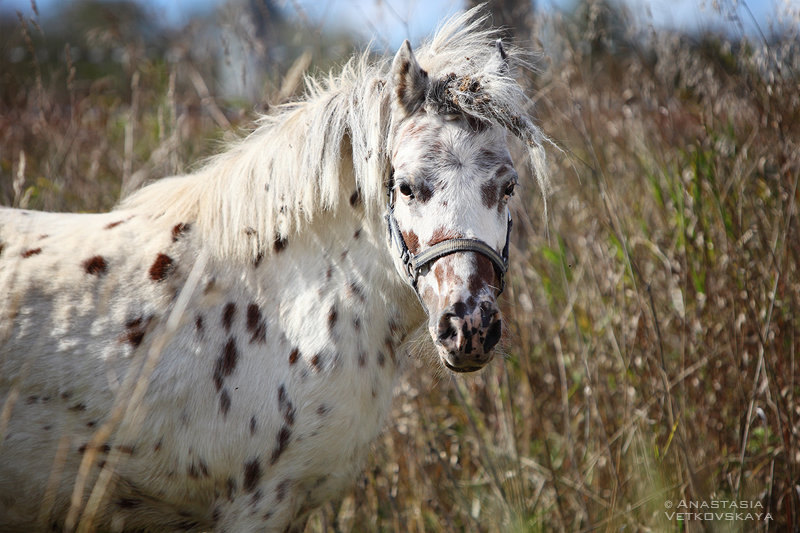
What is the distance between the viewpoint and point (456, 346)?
1.75 m

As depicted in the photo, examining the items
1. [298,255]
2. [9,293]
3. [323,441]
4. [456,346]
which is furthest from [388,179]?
[9,293]

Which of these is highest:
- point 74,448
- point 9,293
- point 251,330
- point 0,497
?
point 9,293

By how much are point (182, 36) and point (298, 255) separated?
3490mm

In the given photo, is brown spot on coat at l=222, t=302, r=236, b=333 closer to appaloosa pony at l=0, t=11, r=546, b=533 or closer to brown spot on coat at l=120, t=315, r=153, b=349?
appaloosa pony at l=0, t=11, r=546, b=533

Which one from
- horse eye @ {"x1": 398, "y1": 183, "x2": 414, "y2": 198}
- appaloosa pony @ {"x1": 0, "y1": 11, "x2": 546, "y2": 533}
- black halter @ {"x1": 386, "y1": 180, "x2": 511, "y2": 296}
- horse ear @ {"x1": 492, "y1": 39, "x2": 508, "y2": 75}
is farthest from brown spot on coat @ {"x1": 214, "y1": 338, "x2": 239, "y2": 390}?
horse ear @ {"x1": 492, "y1": 39, "x2": 508, "y2": 75}

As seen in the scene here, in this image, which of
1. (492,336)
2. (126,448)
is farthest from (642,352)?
(126,448)

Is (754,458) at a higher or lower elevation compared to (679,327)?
lower

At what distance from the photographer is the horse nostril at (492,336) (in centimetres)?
176

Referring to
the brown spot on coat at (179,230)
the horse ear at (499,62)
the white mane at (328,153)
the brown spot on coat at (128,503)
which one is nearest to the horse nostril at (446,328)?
the white mane at (328,153)

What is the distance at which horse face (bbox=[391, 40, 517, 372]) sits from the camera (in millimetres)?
1773

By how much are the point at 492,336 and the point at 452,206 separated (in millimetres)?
408

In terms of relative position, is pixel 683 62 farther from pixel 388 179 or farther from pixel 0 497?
pixel 0 497

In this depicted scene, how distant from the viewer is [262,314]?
84.7 inches

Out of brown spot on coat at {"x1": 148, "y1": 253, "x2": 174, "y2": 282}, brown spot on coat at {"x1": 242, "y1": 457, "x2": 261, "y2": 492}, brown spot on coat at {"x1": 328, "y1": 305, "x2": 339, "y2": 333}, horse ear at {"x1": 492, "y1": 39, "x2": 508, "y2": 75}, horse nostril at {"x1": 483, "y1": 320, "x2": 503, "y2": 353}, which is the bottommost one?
brown spot on coat at {"x1": 242, "y1": 457, "x2": 261, "y2": 492}
